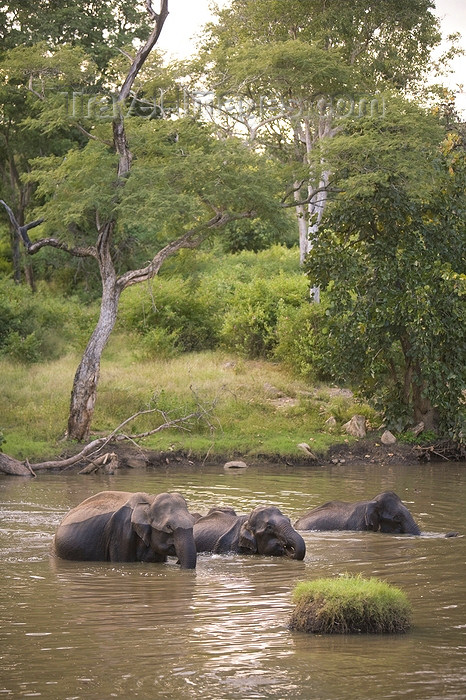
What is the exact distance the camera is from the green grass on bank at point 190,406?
2203 centimetres

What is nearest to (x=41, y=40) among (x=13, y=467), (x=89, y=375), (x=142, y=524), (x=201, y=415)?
(x=89, y=375)

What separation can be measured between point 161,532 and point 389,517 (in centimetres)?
369

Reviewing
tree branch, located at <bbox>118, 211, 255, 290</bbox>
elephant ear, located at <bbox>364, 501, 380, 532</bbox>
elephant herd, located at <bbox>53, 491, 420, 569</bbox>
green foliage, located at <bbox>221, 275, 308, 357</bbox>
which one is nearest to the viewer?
elephant herd, located at <bbox>53, 491, 420, 569</bbox>

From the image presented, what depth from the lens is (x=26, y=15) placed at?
34.8 meters

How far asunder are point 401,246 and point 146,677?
16.5 metres

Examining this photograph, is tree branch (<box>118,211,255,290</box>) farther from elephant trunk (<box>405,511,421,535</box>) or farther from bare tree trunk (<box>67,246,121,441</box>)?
elephant trunk (<box>405,511,421,535</box>)

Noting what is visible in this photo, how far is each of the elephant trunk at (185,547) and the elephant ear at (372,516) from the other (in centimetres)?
345

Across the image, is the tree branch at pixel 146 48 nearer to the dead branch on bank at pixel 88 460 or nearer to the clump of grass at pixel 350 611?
the dead branch on bank at pixel 88 460

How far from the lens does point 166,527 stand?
10930 millimetres

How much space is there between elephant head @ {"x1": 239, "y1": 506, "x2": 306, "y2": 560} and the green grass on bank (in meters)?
9.51

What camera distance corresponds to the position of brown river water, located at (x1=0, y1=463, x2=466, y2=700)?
6777mm

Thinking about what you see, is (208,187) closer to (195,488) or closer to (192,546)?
(195,488)

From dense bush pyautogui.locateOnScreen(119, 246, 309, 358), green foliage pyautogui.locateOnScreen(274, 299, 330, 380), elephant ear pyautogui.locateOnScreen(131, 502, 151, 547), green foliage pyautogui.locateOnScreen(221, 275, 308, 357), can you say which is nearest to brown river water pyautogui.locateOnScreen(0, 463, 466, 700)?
elephant ear pyautogui.locateOnScreen(131, 502, 151, 547)

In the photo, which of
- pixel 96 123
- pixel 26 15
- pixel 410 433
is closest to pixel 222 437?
pixel 410 433
